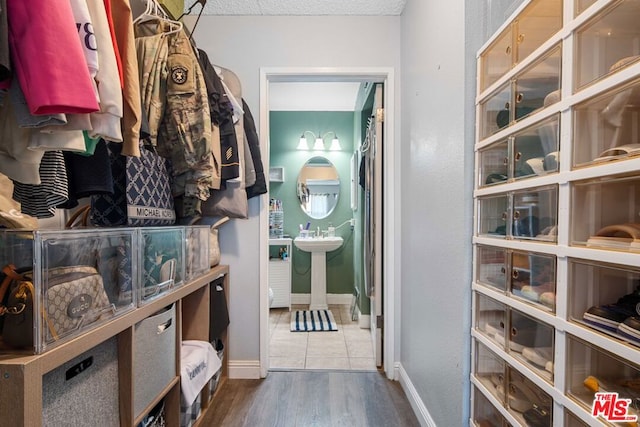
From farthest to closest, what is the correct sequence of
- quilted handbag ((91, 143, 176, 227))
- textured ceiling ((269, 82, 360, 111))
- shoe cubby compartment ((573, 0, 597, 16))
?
textured ceiling ((269, 82, 360, 111)), quilted handbag ((91, 143, 176, 227)), shoe cubby compartment ((573, 0, 597, 16))

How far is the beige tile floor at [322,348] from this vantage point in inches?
95.8

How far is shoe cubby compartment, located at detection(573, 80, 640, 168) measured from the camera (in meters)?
0.68

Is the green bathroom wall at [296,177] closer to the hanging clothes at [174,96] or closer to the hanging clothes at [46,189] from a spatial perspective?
the hanging clothes at [174,96]

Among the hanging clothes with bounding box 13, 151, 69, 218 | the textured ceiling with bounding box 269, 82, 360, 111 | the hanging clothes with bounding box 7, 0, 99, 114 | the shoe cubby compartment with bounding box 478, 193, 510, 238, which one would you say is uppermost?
the textured ceiling with bounding box 269, 82, 360, 111

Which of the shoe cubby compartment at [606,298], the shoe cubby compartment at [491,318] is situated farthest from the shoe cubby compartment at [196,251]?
the shoe cubby compartment at [606,298]

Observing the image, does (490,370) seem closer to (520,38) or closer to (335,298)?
(520,38)

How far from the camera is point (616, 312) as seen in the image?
706 mm

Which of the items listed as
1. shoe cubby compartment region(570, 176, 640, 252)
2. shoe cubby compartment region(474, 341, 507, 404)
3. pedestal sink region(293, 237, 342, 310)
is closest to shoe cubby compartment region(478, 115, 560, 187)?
shoe cubby compartment region(570, 176, 640, 252)

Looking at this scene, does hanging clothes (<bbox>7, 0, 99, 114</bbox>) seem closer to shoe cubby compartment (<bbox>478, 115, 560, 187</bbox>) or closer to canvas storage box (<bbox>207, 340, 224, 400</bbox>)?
shoe cubby compartment (<bbox>478, 115, 560, 187</bbox>)

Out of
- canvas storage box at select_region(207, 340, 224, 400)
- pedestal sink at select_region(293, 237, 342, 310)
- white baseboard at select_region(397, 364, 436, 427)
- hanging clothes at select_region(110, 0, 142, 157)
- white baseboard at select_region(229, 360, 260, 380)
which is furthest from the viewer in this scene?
pedestal sink at select_region(293, 237, 342, 310)

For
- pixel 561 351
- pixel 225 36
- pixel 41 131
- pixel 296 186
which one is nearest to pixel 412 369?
pixel 561 351

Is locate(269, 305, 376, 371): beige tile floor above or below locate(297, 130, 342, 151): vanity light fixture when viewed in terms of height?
below

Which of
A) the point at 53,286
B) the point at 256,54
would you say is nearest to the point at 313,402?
the point at 53,286

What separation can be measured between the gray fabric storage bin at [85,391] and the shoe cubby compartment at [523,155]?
1358 millimetres
